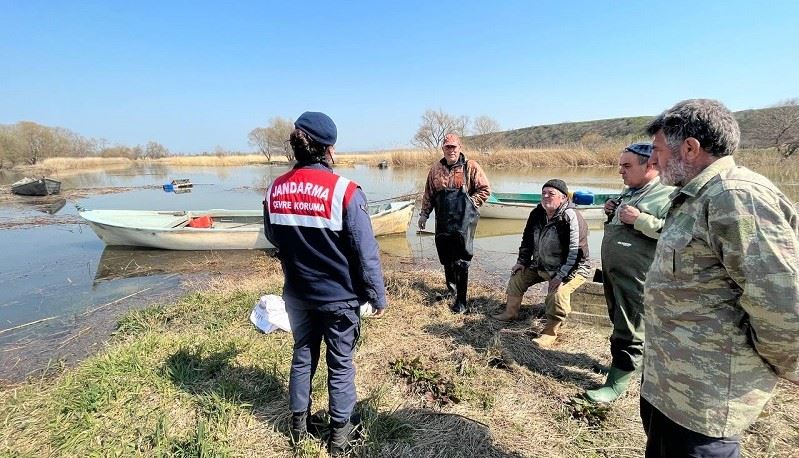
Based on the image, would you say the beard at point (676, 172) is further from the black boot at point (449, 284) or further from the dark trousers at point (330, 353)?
the black boot at point (449, 284)

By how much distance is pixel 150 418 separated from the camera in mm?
2543

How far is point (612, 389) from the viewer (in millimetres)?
2883

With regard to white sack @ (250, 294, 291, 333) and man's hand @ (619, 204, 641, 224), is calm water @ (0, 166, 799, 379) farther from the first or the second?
man's hand @ (619, 204, 641, 224)

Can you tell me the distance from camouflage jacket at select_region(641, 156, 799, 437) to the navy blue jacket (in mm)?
1356

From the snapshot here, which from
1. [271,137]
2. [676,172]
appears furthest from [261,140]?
[676,172]

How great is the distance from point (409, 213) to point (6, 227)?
44.9 feet

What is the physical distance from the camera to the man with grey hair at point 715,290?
115 centimetres

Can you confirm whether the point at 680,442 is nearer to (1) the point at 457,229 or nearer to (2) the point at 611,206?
(2) the point at 611,206

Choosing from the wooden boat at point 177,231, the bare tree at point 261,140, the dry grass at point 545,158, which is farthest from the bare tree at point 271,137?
the wooden boat at point 177,231

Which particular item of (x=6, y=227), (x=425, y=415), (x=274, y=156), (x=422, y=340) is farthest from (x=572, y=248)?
(x=274, y=156)

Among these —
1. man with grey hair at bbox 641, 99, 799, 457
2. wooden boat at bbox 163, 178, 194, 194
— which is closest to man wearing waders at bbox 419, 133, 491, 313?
man with grey hair at bbox 641, 99, 799, 457

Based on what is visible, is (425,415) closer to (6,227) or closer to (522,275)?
(522,275)

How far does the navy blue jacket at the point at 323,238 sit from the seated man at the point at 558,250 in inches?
86.9

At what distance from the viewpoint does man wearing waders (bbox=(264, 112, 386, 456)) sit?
6.61ft
